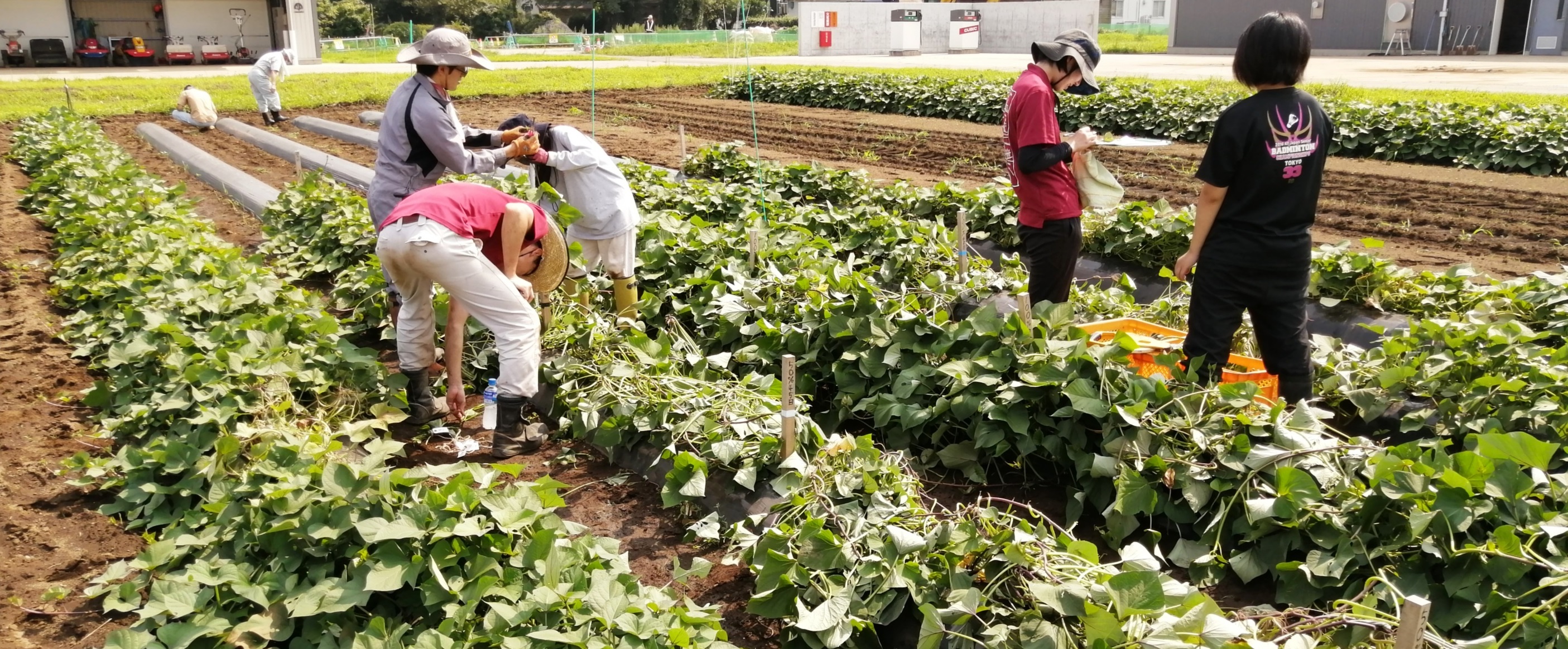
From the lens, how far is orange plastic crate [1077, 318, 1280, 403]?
4.13 m

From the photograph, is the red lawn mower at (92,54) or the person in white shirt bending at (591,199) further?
the red lawn mower at (92,54)

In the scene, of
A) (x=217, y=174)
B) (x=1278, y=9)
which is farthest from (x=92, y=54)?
(x=1278, y=9)

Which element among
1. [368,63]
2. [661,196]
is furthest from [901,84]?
[368,63]

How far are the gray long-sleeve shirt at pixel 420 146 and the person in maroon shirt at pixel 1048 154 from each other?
2233 mm

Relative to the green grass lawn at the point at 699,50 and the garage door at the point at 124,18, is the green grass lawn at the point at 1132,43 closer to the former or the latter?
the green grass lawn at the point at 699,50

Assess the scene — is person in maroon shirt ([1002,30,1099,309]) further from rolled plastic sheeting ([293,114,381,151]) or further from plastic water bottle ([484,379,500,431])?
rolled plastic sheeting ([293,114,381,151])

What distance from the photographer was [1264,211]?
360 centimetres

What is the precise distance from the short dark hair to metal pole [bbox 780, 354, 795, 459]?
66.2 inches

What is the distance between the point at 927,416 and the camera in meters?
4.07

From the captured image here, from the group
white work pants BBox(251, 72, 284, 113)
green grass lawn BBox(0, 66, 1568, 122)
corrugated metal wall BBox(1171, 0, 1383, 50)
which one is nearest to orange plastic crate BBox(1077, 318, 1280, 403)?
green grass lawn BBox(0, 66, 1568, 122)

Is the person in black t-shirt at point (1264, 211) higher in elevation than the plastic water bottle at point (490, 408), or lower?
higher

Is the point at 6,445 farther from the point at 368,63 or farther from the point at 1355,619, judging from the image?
the point at 368,63

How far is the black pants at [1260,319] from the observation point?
3.70 meters

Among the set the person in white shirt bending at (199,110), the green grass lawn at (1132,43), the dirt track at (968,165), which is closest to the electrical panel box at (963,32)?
the green grass lawn at (1132,43)
